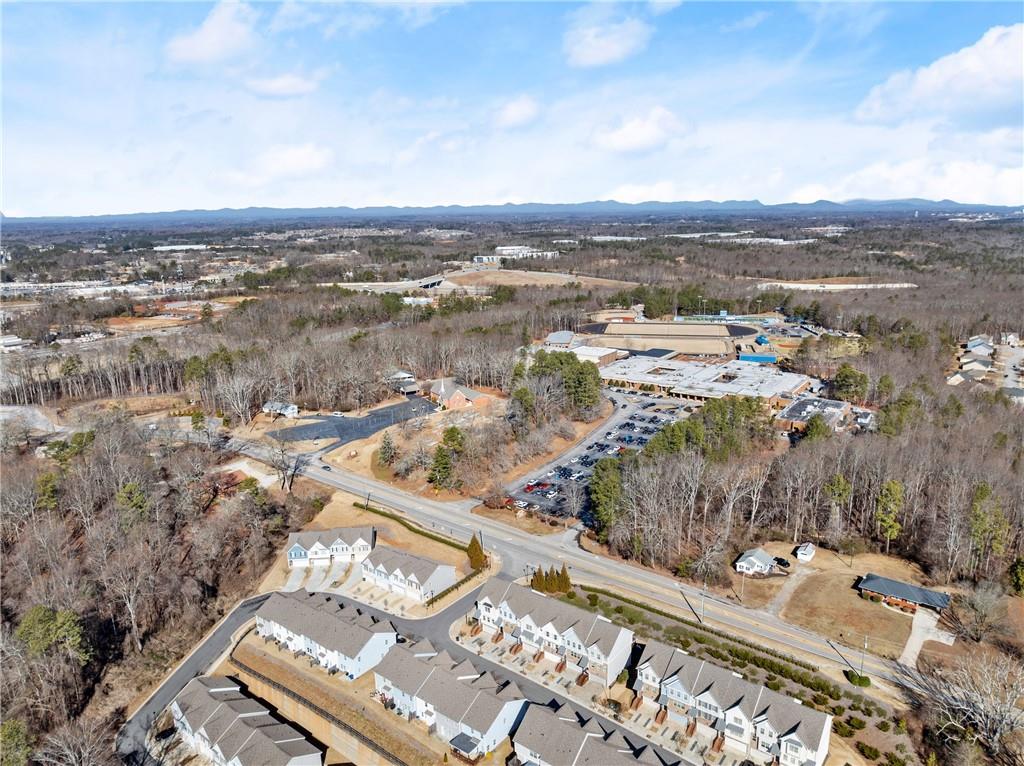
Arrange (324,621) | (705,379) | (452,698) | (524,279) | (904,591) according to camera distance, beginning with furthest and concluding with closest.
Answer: (524,279)
(705,379)
(904,591)
(324,621)
(452,698)

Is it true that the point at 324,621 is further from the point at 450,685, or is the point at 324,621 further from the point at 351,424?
the point at 351,424

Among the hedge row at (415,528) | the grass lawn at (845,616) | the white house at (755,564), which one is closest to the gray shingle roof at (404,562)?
the hedge row at (415,528)

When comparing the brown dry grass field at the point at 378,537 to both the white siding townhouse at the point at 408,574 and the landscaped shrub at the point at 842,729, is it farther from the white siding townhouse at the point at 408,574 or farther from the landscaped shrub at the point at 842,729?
the landscaped shrub at the point at 842,729

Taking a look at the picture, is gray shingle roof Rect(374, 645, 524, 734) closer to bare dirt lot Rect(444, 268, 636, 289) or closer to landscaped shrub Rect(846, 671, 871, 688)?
landscaped shrub Rect(846, 671, 871, 688)

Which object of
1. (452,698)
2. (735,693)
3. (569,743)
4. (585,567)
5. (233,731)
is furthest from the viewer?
(585,567)

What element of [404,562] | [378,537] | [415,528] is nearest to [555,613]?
[404,562]

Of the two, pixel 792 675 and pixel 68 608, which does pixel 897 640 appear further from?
pixel 68 608

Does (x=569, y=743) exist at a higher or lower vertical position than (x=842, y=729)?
higher

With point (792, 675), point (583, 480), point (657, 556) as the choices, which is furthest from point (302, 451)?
point (792, 675)
